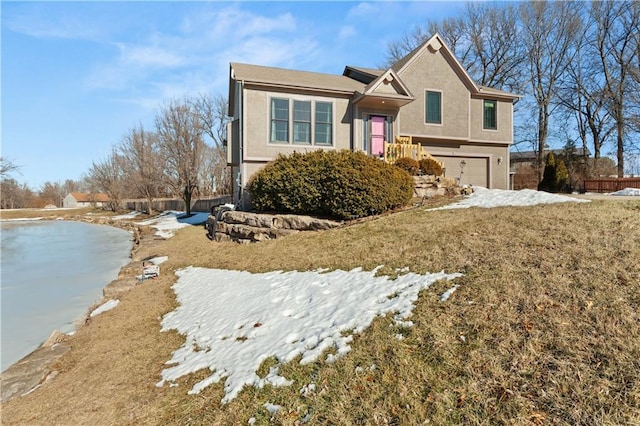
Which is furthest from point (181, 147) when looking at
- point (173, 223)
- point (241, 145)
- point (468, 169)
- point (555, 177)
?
point (555, 177)

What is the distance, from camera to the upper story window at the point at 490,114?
57.0ft

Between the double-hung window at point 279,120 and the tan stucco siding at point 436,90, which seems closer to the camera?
the double-hung window at point 279,120

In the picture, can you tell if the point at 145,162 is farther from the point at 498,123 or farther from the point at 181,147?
the point at 498,123

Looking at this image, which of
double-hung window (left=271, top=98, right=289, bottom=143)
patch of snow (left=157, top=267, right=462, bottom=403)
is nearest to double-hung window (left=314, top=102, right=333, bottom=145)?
double-hung window (left=271, top=98, right=289, bottom=143)

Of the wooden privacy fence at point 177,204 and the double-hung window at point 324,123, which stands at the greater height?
the double-hung window at point 324,123

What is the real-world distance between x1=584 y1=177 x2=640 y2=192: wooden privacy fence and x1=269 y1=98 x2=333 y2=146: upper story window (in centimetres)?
1752

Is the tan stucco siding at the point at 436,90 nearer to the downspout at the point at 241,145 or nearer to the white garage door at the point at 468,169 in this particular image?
the white garage door at the point at 468,169

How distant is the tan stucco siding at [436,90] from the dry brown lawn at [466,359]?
10.5m

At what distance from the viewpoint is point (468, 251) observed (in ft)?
18.7

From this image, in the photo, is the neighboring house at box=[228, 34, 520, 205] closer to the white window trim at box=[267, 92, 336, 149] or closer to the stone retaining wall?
the white window trim at box=[267, 92, 336, 149]

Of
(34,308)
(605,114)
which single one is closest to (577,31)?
(605,114)

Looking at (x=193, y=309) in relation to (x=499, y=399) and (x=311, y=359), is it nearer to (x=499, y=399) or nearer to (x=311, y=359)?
(x=311, y=359)

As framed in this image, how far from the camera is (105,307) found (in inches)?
292

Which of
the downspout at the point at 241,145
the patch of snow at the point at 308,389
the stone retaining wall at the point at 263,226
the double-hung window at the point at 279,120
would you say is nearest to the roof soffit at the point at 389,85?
the double-hung window at the point at 279,120
